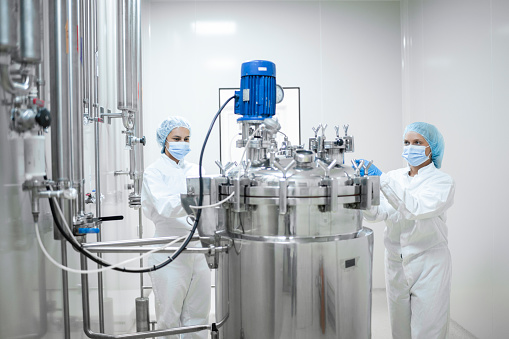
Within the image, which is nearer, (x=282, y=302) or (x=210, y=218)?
(x=282, y=302)

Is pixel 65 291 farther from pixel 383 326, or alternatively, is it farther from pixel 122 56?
pixel 383 326

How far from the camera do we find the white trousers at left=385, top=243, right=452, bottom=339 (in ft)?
6.68

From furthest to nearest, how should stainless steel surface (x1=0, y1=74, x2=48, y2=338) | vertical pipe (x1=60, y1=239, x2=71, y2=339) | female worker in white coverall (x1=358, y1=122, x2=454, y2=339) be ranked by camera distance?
female worker in white coverall (x1=358, y1=122, x2=454, y2=339), vertical pipe (x1=60, y1=239, x2=71, y2=339), stainless steel surface (x1=0, y1=74, x2=48, y2=338)

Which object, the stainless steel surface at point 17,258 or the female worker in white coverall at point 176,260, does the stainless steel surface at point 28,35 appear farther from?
the female worker in white coverall at point 176,260

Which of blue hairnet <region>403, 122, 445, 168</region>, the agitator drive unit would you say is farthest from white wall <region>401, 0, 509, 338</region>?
the agitator drive unit

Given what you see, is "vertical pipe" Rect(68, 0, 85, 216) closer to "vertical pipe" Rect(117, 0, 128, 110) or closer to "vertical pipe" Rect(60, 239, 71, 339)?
"vertical pipe" Rect(60, 239, 71, 339)

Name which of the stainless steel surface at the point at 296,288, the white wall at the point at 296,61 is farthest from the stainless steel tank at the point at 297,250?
the white wall at the point at 296,61

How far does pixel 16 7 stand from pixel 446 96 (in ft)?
8.75

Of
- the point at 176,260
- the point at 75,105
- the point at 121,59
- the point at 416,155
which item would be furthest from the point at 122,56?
the point at 416,155

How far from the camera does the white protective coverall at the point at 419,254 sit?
6.54ft

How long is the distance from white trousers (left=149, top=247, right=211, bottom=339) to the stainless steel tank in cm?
76

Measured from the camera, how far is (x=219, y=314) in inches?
60.1

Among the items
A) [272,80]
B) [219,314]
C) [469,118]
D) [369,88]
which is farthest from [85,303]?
[369,88]

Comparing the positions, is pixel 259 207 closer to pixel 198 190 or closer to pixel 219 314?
pixel 198 190
